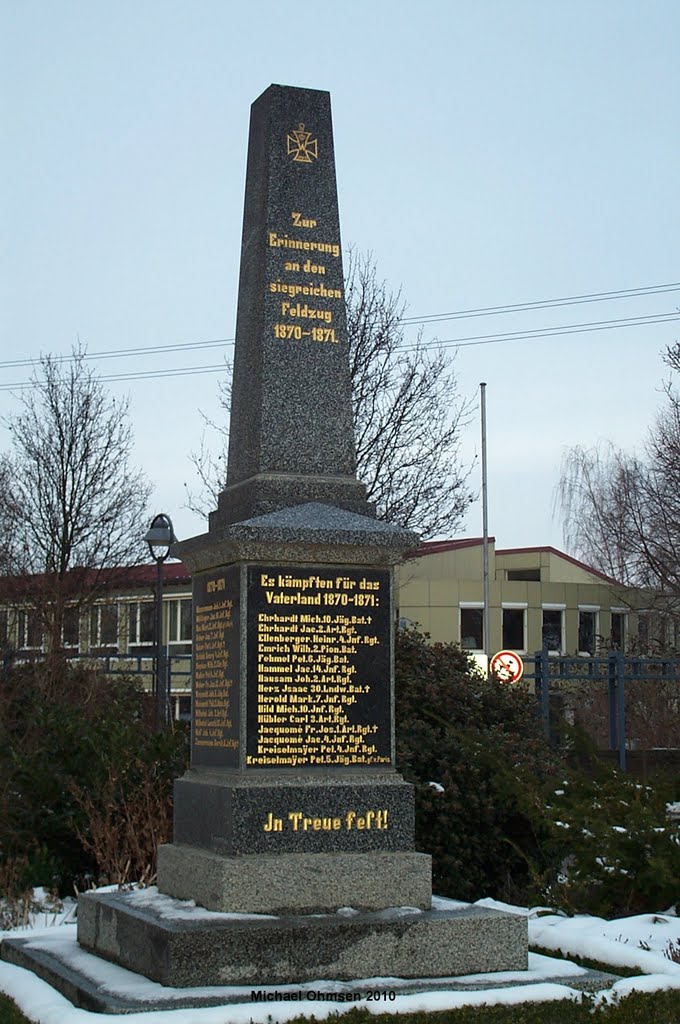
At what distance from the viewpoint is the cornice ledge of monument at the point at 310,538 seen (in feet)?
27.9

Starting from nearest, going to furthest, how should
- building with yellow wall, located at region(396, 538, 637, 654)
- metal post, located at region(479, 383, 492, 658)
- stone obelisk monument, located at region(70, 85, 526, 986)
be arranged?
stone obelisk monument, located at region(70, 85, 526, 986), metal post, located at region(479, 383, 492, 658), building with yellow wall, located at region(396, 538, 637, 654)

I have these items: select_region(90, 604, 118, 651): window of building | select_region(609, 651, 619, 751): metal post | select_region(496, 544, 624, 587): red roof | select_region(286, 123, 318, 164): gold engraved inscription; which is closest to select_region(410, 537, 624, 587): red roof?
select_region(496, 544, 624, 587): red roof

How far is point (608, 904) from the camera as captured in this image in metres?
9.97

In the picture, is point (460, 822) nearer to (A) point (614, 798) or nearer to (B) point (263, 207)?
(A) point (614, 798)

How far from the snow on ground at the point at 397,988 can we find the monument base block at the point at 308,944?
11 centimetres

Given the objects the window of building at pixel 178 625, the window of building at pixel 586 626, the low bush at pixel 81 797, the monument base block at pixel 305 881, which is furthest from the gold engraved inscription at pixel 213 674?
the window of building at pixel 586 626

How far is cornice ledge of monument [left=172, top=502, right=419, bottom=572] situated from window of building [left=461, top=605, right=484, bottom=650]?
4470 cm

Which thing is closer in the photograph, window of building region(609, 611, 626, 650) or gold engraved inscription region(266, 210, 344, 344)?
gold engraved inscription region(266, 210, 344, 344)

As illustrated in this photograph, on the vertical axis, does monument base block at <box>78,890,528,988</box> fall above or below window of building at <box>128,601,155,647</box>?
below

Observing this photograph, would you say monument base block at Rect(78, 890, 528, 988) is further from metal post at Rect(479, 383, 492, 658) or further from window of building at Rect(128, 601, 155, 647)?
window of building at Rect(128, 601, 155, 647)

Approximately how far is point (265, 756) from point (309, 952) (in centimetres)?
130

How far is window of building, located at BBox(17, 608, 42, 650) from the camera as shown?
1945 centimetres

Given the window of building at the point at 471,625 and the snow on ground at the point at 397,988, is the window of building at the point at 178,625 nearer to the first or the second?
the window of building at the point at 471,625

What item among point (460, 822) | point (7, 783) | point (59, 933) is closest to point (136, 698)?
point (7, 783)
